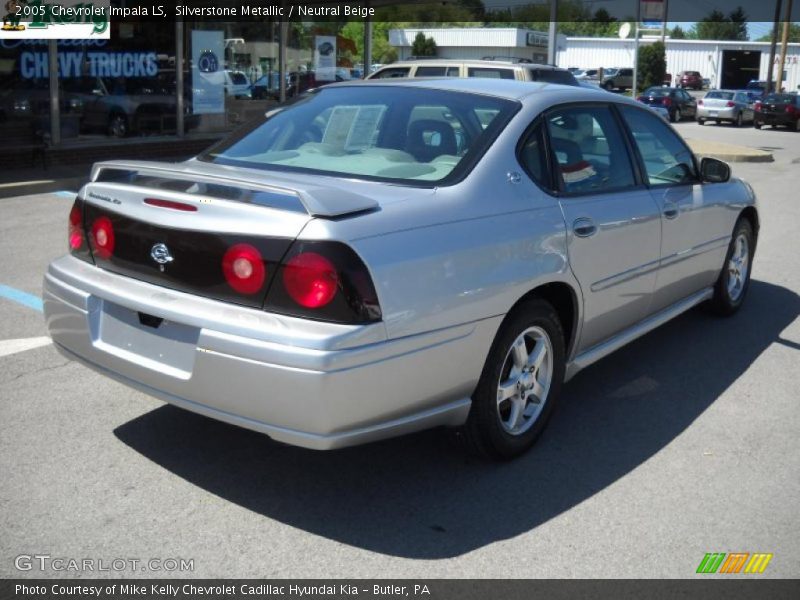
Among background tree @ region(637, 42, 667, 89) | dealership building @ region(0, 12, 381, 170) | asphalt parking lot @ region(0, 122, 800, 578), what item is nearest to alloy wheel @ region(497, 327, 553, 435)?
asphalt parking lot @ region(0, 122, 800, 578)

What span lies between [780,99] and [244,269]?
118ft

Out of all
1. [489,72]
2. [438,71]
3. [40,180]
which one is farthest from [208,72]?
[40,180]

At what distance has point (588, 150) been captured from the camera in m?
4.63

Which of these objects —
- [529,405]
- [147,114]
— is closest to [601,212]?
[529,405]

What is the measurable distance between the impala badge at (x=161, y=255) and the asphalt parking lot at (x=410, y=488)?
3.07ft

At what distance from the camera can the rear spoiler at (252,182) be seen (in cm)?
324

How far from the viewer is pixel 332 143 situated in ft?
14.3

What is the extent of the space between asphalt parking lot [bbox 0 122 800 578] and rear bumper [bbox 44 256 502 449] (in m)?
0.42

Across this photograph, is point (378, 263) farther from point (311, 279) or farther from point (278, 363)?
point (278, 363)

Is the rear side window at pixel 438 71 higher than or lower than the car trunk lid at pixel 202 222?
higher

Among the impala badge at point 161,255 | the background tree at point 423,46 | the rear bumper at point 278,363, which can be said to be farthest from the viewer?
the background tree at point 423,46

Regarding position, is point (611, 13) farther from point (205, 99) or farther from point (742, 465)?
point (742, 465)

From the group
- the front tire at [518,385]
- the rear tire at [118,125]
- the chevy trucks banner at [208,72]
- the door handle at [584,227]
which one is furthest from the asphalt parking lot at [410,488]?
the chevy trucks banner at [208,72]

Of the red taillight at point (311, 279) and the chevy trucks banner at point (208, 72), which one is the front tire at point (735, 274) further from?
the chevy trucks banner at point (208, 72)
